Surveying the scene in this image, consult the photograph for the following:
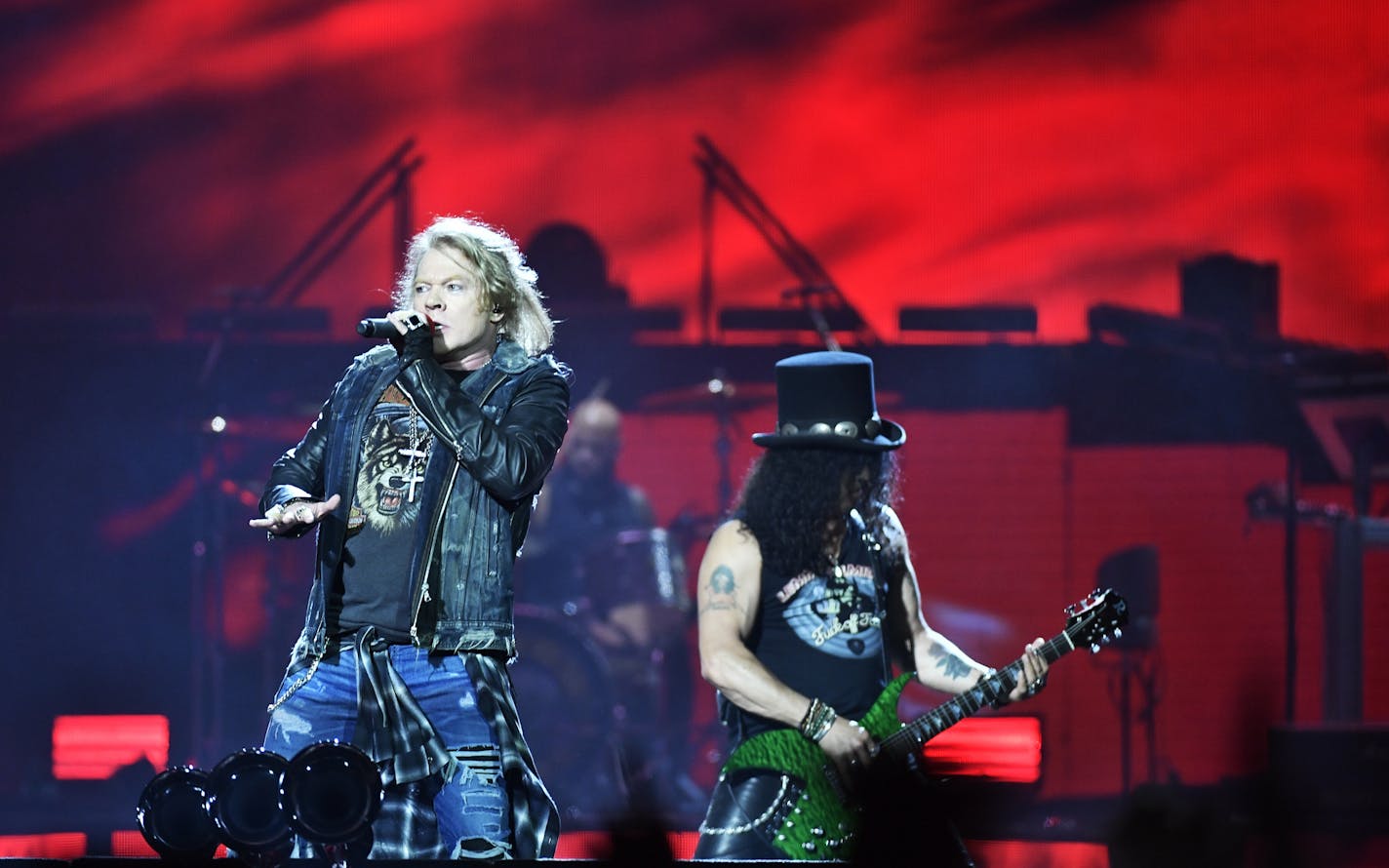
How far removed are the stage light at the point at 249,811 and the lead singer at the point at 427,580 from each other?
590mm

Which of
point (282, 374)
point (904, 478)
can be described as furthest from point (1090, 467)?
point (282, 374)

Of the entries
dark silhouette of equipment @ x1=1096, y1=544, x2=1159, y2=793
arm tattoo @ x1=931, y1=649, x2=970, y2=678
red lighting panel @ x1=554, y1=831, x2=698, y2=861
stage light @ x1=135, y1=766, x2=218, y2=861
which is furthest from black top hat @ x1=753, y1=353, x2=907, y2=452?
dark silhouette of equipment @ x1=1096, y1=544, x2=1159, y2=793

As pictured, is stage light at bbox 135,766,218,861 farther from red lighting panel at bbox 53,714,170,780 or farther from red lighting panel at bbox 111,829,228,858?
red lighting panel at bbox 53,714,170,780

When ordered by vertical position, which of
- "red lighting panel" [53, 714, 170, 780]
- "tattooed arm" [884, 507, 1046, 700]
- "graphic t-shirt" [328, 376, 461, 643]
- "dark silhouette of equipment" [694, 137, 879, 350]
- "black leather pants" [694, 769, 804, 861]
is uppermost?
"dark silhouette of equipment" [694, 137, 879, 350]

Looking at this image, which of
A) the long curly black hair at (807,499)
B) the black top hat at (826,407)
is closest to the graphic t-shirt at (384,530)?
the long curly black hair at (807,499)

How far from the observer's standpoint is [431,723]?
3199mm

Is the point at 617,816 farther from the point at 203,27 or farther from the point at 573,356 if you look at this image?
the point at 203,27

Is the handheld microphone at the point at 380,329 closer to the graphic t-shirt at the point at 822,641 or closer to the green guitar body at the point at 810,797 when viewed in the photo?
the graphic t-shirt at the point at 822,641

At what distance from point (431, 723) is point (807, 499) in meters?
1.20

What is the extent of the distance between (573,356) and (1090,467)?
9.43ft

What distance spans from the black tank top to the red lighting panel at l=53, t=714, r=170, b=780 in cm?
442

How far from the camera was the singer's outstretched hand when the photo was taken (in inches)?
121

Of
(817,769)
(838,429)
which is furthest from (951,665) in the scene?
(838,429)

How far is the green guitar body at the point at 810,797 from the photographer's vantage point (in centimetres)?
379
